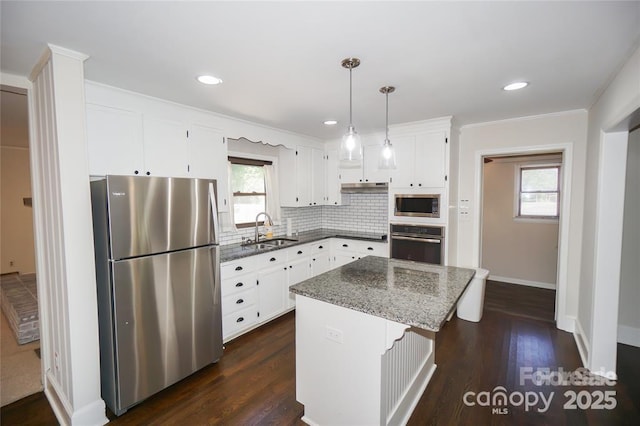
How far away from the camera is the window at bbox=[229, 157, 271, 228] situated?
3.79 metres

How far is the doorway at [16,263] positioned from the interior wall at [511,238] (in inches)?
235

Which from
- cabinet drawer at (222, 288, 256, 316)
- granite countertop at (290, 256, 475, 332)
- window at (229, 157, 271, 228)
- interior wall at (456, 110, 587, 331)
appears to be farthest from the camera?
window at (229, 157, 271, 228)

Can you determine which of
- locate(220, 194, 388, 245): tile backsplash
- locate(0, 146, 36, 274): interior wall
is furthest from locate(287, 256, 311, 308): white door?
locate(0, 146, 36, 274): interior wall

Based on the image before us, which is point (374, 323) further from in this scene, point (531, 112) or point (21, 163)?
point (21, 163)

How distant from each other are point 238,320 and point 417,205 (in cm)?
249

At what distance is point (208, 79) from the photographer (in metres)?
2.15

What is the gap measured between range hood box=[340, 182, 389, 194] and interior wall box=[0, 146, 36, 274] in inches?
213

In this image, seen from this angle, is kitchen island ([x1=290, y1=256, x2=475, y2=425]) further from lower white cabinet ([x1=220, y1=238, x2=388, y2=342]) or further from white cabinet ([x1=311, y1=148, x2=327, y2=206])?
white cabinet ([x1=311, y1=148, x2=327, y2=206])

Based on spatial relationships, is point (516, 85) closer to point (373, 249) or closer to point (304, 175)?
point (373, 249)

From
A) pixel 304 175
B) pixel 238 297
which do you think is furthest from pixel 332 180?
pixel 238 297

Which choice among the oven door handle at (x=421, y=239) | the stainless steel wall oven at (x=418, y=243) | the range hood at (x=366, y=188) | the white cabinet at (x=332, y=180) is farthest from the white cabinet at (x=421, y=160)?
the white cabinet at (x=332, y=180)

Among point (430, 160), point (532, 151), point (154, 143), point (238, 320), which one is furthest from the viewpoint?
point (430, 160)

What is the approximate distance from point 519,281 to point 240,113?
5046 millimetres

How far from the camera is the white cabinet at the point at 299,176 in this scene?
4.18 meters
